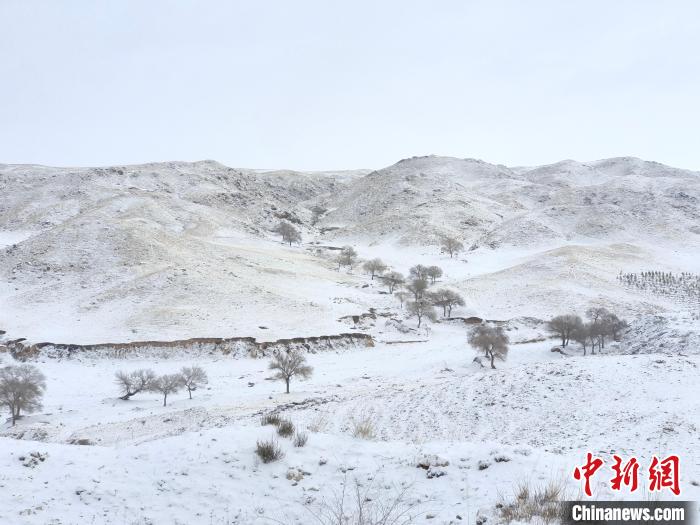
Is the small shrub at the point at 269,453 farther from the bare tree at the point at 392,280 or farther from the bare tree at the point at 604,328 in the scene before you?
the bare tree at the point at 392,280

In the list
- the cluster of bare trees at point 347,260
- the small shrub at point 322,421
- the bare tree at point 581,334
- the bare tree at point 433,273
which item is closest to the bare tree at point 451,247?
the cluster of bare trees at point 347,260

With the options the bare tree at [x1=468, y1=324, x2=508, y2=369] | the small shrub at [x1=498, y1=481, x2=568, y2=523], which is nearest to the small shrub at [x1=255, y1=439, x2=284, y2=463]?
the small shrub at [x1=498, y1=481, x2=568, y2=523]

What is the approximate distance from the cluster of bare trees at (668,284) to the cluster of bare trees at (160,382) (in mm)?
55431

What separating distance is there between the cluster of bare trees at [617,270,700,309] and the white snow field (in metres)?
1.49

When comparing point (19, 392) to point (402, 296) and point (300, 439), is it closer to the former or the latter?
point (300, 439)

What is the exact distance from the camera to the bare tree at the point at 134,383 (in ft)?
99.8

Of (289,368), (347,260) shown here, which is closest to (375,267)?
(347,260)

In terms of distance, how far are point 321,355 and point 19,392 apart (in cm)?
2207

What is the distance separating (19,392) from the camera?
2645cm

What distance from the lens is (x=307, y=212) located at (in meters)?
144

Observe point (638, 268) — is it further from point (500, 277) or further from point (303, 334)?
point (303, 334)

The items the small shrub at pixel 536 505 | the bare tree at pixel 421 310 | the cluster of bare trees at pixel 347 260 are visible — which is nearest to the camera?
the small shrub at pixel 536 505

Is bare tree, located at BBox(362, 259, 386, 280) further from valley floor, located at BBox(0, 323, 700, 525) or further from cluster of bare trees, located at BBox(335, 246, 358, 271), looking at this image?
valley floor, located at BBox(0, 323, 700, 525)

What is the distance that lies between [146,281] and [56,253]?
1794cm
